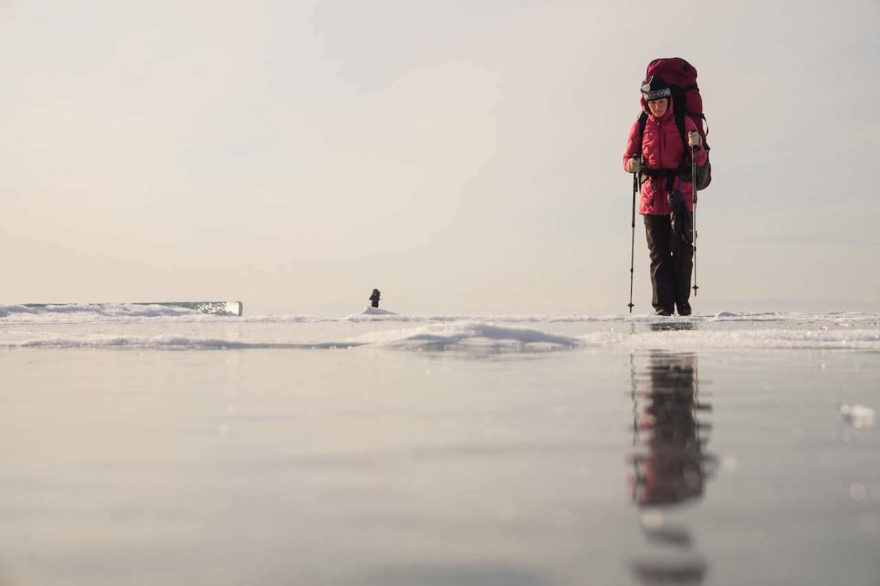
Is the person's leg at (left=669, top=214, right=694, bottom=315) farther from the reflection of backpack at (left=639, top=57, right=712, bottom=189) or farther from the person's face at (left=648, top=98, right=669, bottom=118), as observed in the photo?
the person's face at (left=648, top=98, right=669, bottom=118)

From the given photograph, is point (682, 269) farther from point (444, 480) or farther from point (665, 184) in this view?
point (444, 480)

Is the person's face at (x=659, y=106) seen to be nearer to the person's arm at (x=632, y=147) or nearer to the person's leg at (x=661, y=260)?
the person's arm at (x=632, y=147)

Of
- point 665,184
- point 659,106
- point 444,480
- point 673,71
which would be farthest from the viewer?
point 673,71

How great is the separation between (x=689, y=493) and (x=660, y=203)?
12.2 metres

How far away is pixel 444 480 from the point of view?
1900mm

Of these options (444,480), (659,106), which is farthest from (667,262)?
(444,480)

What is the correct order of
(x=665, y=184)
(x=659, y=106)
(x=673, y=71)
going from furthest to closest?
(x=673, y=71), (x=665, y=184), (x=659, y=106)

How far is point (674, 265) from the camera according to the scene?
13797mm

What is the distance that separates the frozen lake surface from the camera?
4.33 ft

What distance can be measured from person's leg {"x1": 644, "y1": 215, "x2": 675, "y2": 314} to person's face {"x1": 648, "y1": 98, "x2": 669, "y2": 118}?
149cm

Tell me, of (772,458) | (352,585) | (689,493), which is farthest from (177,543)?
(772,458)

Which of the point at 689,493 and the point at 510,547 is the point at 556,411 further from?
the point at 510,547

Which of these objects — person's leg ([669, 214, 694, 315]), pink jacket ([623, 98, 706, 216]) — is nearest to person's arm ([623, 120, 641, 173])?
pink jacket ([623, 98, 706, 216])

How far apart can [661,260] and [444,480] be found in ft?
40.2
